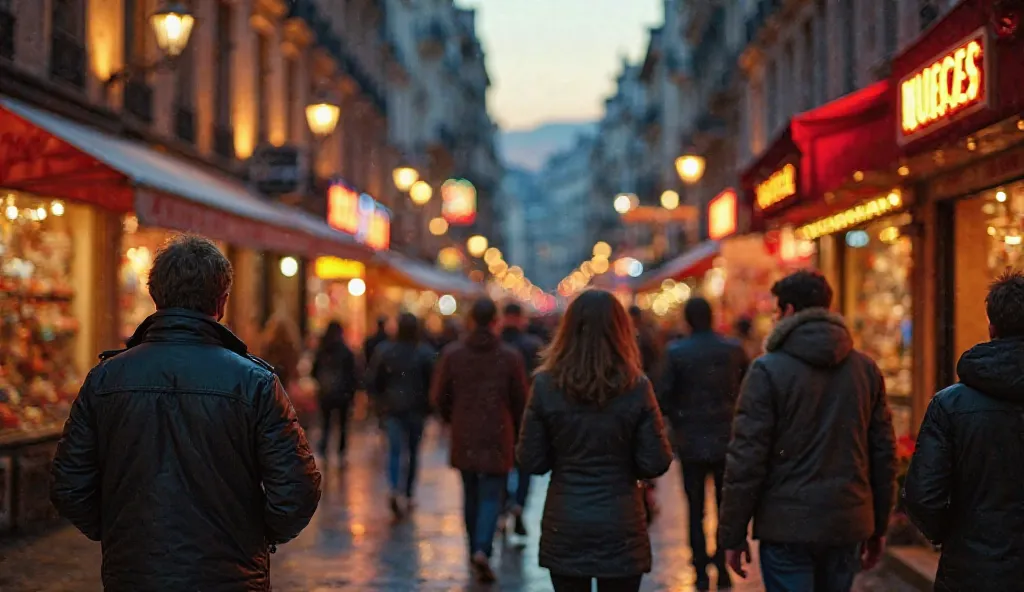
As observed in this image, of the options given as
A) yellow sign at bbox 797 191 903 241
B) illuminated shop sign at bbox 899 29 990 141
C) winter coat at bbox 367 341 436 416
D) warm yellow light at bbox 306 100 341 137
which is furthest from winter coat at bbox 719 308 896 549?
warm yellow light at bbox 306 100 341 137

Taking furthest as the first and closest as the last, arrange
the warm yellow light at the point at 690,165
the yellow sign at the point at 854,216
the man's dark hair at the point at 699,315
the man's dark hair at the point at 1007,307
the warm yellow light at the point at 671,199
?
the warm yellow light at the point at 671,199 < the warm yellow light at the point at 690,165 < the yellow sign at the point at 854,216 < the man's dark hair at the point at 699,315 < the man's dark hair at the point at 1007,307

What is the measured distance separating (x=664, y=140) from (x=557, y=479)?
52.9 metres

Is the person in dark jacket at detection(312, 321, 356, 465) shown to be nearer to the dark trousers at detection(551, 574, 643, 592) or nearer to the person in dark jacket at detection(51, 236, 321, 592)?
the dark trousers at detection(551, 574, 643, 592)

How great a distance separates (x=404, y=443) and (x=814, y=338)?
25.2 ft

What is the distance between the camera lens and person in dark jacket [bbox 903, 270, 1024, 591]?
167 inches

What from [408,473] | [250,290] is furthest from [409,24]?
[408,473]

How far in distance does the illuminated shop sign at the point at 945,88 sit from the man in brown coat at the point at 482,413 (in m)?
3.21

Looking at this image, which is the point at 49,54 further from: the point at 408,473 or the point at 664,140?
the point at 664,140

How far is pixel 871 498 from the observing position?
5609mm

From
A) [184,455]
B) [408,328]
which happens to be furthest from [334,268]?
[184,455]

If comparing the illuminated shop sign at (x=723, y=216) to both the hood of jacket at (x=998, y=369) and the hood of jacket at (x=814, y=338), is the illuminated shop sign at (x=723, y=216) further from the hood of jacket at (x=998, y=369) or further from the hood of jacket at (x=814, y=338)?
the hood of jacket at (x=998, y=369)

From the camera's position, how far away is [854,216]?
13.8 m

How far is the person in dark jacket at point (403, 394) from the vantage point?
1258 centimetres

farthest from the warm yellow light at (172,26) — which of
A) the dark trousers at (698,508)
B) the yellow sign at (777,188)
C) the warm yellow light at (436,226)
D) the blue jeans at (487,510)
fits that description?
the warm yellow light at (436,226)
